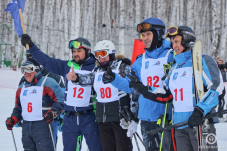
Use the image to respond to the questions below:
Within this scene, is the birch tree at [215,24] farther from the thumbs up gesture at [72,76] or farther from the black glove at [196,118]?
the black glove at [196,118]

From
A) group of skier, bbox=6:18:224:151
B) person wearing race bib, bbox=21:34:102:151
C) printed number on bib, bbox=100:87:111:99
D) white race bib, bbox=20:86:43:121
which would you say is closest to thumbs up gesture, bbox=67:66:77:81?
group of skier, bbox=6:18:224:151

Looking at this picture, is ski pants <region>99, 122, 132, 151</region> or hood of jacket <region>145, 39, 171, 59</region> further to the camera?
ski pants <region>99, 122, 132, 151</region>

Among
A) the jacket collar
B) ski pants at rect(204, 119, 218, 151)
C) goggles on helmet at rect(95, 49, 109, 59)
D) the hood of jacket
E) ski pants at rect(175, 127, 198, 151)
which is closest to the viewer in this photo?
ski pants at rect(204, 119, 218, 151)

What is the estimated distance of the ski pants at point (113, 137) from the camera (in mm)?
3533

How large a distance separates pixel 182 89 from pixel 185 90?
0.11 feet

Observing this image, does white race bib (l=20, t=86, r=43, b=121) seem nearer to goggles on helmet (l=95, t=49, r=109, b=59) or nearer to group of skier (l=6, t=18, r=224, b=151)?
group of skier (l=6, t=18, r=224, b=151)

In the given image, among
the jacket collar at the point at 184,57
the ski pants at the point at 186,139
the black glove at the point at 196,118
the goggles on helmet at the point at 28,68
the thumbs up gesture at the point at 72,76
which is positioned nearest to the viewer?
the black glove at the point at 196,118

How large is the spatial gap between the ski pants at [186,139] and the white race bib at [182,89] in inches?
8.6

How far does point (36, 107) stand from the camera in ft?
13.2

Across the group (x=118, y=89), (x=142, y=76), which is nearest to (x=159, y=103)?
(x=142, y=76)

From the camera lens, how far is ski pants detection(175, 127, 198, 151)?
279cm

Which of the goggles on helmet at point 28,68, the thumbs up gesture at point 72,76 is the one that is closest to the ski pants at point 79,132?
Answer: the thumbs up gesture at point 72,76

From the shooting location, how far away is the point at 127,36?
26078 millimetres

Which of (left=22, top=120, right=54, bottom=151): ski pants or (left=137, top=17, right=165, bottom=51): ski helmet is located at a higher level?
(left=137, top=17, right=165, bottom=51): ski helmet
